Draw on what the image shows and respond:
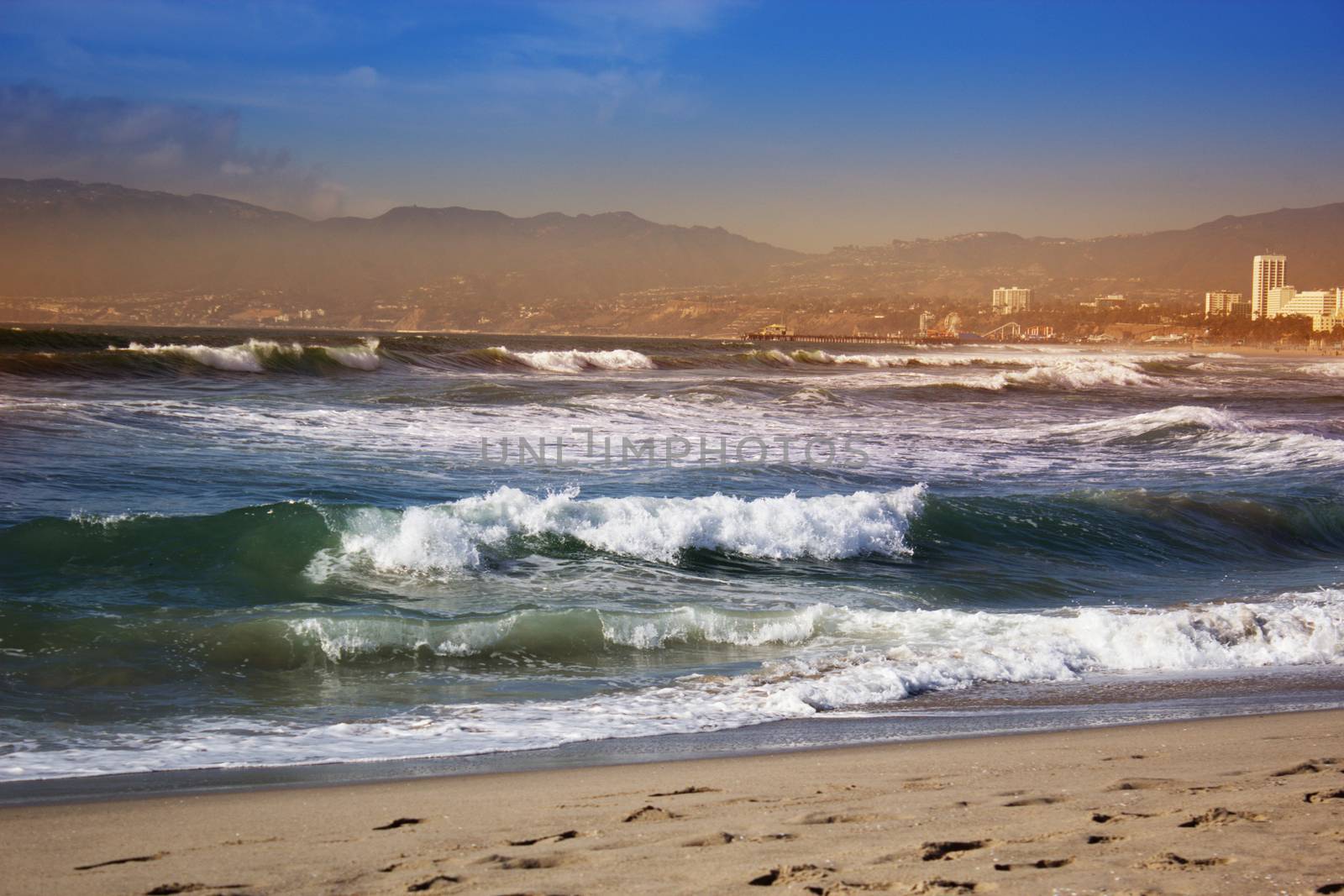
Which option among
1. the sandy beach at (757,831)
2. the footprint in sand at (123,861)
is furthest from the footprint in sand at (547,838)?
the footprint in sand at (123,861)

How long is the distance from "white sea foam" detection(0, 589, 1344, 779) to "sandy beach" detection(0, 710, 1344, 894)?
2.78 feet

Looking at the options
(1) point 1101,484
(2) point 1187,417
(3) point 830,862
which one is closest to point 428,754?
(3) point 830,862

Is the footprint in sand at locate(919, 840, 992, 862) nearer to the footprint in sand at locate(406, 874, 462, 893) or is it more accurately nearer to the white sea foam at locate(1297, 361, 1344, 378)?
the footprint in sand at locate(406, 874, 462, 893)

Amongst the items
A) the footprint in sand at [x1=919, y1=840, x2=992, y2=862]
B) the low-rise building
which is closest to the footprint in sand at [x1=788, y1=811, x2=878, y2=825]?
the footprint in sand at [x1=919, y1=840, x2=992, y2=862]

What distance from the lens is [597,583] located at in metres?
9.38

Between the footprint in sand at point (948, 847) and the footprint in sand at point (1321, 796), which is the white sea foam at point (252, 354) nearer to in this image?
the footprint in sand at point (948, 847)

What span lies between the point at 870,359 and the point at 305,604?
59951 millimetres

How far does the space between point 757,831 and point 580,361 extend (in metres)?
47.4

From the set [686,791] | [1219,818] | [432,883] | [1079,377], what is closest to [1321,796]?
[1219,818]

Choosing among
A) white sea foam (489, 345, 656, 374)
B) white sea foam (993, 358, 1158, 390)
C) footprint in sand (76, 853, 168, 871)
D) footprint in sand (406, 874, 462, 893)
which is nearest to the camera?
footprint in sand (406, 874, 462, 893)

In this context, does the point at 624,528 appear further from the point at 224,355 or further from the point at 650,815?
the point at 224,355

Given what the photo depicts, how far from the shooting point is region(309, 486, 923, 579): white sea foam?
385 inches

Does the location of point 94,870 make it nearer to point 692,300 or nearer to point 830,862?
point 830,862

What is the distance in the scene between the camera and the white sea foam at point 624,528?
9781 mm
